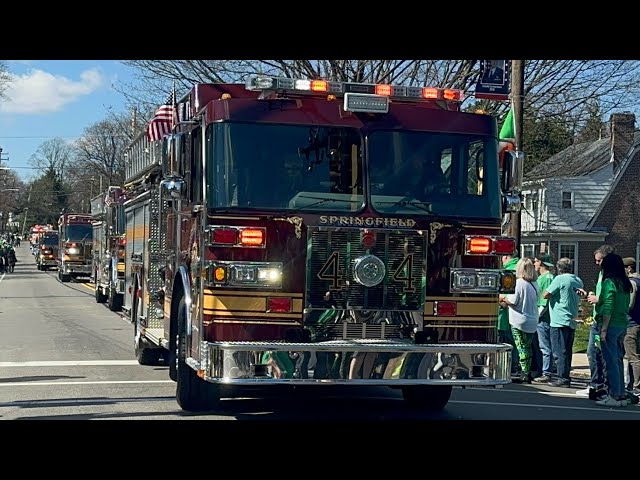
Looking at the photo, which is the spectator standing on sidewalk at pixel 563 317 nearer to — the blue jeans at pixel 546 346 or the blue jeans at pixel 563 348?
the blue jeans at pixel 563 348

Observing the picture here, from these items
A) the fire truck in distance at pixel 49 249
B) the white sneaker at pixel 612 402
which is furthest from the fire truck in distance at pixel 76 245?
the white sneaker at pixel 612 402

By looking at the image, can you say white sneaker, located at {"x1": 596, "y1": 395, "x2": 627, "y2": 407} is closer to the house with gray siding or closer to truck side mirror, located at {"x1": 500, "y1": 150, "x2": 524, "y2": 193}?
truck side mirror, located at {"x1": 500, "y1": 150, "x2": 524, "y2": 193}


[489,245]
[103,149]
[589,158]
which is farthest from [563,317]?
[103,149]

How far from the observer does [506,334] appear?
523 inches

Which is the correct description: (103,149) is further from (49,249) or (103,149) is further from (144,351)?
(144,351)

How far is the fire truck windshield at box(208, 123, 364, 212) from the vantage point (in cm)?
821

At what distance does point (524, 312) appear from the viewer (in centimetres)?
1272

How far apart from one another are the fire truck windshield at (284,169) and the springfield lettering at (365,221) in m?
0.10

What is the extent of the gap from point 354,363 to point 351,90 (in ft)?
8.00

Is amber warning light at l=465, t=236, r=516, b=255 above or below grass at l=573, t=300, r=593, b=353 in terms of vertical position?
above

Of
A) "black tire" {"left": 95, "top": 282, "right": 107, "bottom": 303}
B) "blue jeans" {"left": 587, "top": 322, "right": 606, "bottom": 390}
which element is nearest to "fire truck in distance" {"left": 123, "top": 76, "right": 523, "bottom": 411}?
"blue jeans" {"left": 587, "top": 322, "right": 606, "bottom": 390}

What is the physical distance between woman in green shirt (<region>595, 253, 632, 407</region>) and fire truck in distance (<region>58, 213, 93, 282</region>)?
34787mm

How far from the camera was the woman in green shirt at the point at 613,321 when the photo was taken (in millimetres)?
10758
